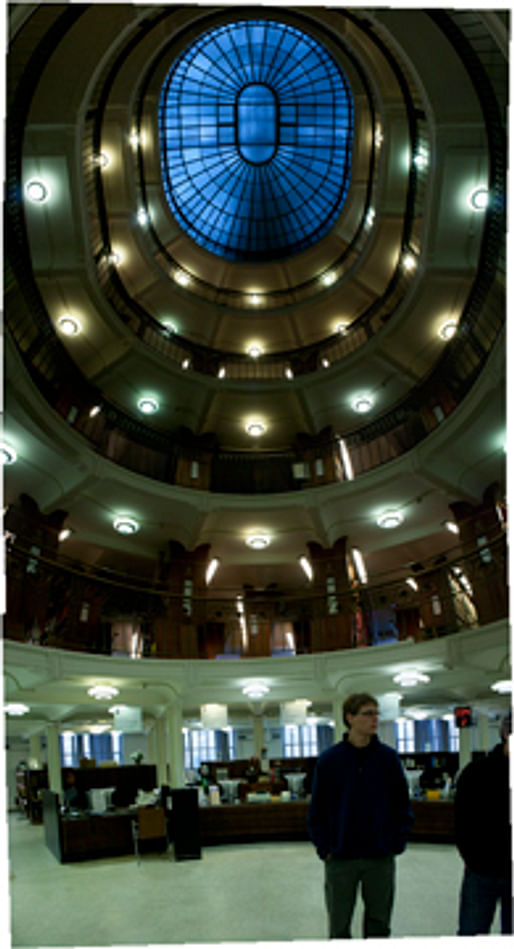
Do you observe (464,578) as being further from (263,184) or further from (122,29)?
(263,184)

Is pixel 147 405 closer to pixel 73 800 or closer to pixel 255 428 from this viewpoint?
pixel 255 428

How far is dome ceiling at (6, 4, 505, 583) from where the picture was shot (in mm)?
13516

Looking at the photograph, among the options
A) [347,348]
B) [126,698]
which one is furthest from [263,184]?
[126,698]

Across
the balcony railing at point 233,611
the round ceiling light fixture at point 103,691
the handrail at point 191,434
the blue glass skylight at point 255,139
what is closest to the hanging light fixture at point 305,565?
the balcony railing at point 233,611

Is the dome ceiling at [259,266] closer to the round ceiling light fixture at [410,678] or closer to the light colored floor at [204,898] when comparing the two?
the round ceiling light fixture at [410,678]

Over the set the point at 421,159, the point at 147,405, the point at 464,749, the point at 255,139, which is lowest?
the point at 464,749

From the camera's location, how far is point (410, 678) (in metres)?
14.5

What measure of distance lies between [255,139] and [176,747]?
16.7 m

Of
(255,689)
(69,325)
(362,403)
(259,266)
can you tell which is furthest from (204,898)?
(259,266)

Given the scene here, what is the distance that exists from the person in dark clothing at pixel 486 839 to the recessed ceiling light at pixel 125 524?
49.4ft

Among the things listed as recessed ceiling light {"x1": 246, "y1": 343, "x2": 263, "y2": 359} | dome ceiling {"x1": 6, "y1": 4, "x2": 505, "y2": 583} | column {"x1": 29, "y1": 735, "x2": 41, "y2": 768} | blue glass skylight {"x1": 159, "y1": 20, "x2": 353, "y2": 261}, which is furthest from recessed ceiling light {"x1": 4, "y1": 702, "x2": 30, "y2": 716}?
blue glass skylight {"x1": 159, "y1": 20, "x2": 353, "y2": 261}

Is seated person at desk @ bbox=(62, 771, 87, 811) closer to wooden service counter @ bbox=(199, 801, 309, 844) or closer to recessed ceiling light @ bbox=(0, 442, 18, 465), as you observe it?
wooden service counter @ bbox=(199, 801, 309, 844)

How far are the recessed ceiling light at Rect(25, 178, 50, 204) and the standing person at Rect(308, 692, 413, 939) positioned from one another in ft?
41.9

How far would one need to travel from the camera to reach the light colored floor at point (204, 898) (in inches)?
279
